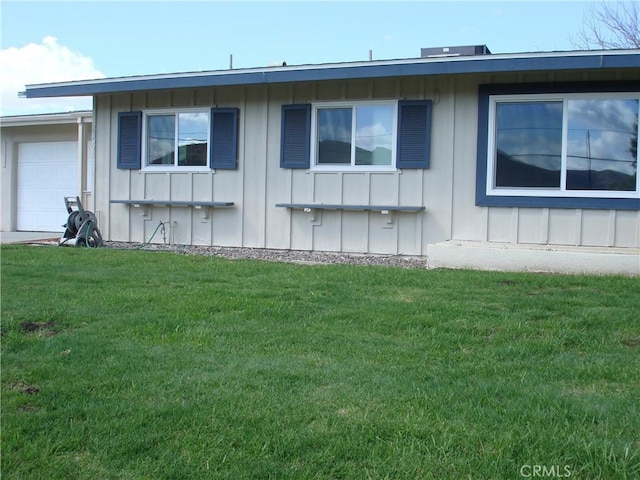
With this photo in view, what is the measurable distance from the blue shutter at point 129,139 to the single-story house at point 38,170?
3.20 m

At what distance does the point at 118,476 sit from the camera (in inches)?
112

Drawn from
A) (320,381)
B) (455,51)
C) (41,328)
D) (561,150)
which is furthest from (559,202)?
(41,328)

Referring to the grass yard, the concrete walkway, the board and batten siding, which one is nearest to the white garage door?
the concrete walkway

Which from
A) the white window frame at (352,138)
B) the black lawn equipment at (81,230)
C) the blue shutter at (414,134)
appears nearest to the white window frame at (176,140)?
the black lawn equipment at (81,230)

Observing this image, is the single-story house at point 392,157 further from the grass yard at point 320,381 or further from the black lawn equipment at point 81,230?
the grass yard at point 320,381

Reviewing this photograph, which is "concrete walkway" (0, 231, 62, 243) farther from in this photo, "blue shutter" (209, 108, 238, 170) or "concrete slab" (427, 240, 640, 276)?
"concrete slab" (427, 240, 640, 276)

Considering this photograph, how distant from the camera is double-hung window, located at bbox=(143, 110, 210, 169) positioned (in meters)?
10.9

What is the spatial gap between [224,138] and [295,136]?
123cm

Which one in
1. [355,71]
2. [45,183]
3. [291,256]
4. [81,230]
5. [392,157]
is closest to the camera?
[355,71]

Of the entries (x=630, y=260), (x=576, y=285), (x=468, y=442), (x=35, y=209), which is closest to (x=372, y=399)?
(x=468, y=442)

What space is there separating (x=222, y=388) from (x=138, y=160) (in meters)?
8.21

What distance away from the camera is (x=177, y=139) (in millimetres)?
11062

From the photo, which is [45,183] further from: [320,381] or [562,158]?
[320,381]

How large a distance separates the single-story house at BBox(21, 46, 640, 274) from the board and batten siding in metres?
0.02
